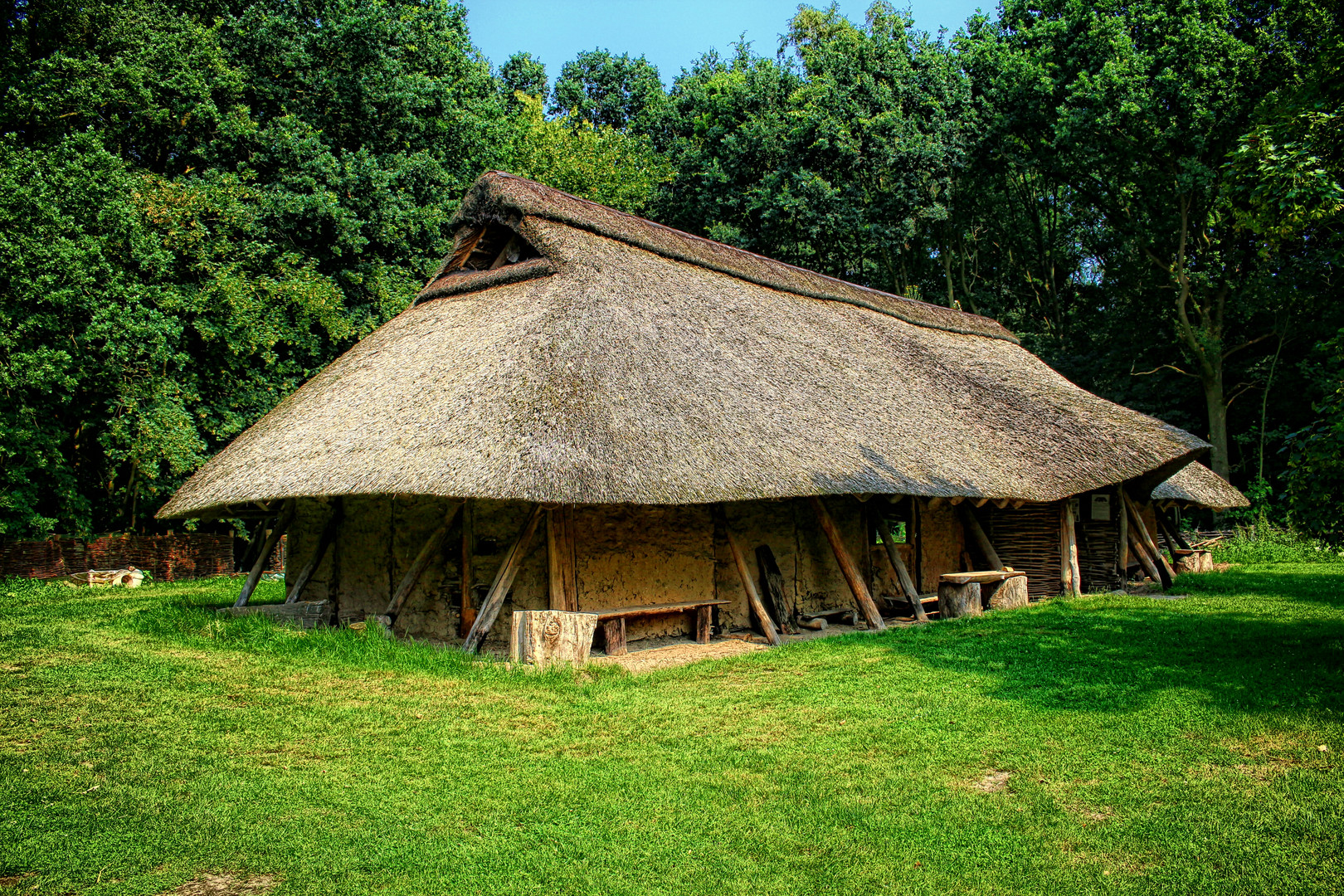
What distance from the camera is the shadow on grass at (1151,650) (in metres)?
6.98

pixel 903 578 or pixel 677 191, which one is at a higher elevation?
pixel 677 191

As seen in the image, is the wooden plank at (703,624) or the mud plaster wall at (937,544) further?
the mud plaster wall at (937,544)

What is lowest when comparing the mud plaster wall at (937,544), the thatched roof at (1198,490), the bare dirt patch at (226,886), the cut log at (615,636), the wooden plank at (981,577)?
the bare dirt patch at (226,886)

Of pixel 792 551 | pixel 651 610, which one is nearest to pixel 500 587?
pixel 651 610

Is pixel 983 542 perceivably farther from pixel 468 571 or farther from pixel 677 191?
pixel 677 191

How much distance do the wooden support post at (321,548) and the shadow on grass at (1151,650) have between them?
289 inches

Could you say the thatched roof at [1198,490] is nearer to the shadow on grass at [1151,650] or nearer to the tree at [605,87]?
the shadow on grass at [1151,650]

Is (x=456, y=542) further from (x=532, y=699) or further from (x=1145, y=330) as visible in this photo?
(x=1145, y=330)

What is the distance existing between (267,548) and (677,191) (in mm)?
20524

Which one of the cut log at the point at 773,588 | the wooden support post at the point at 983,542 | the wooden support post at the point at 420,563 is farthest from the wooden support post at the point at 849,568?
the wooden support post at the point at 420,563

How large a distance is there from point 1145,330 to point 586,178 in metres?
18.4

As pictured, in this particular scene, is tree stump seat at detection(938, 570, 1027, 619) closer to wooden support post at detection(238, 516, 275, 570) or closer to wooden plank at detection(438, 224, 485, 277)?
wooden plank at detection(438, 224, 485, 277)

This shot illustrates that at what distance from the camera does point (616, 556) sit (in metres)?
9.77

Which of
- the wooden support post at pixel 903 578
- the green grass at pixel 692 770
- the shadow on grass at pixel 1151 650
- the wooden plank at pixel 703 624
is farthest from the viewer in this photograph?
the wooden support post at pixel 903 578
